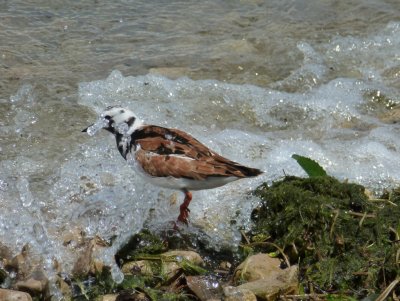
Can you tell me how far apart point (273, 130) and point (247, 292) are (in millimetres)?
3004

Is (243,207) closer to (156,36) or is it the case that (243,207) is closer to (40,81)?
(40,81)

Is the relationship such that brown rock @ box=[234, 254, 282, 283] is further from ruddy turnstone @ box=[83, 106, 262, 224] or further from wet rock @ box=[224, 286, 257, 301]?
ruddy turnstone @ box=[83, 106, 262, 224]

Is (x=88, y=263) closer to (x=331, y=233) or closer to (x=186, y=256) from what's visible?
(x=186, y=256)

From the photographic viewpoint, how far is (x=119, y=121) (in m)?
5.40

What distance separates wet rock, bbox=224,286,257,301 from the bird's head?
1577 mm

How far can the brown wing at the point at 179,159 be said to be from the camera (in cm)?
485

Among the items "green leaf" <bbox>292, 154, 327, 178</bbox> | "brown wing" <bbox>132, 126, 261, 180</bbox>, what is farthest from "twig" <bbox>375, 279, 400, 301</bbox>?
"green leaf" <bbox>292, 154, 327, 178</bbox>

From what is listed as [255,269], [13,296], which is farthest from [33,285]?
[255,269]

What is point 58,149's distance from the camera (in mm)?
6180

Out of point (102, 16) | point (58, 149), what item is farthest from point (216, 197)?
point (102, 16)

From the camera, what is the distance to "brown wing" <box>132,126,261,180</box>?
485 cm

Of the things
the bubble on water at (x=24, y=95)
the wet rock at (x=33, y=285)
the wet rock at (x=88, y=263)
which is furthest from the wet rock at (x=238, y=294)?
the bubble on water at (x=24, y=95)

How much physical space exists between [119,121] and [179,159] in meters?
0.66

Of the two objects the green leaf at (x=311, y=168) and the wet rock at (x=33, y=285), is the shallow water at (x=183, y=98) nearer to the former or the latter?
the wet rock at (x=33, y=285)
